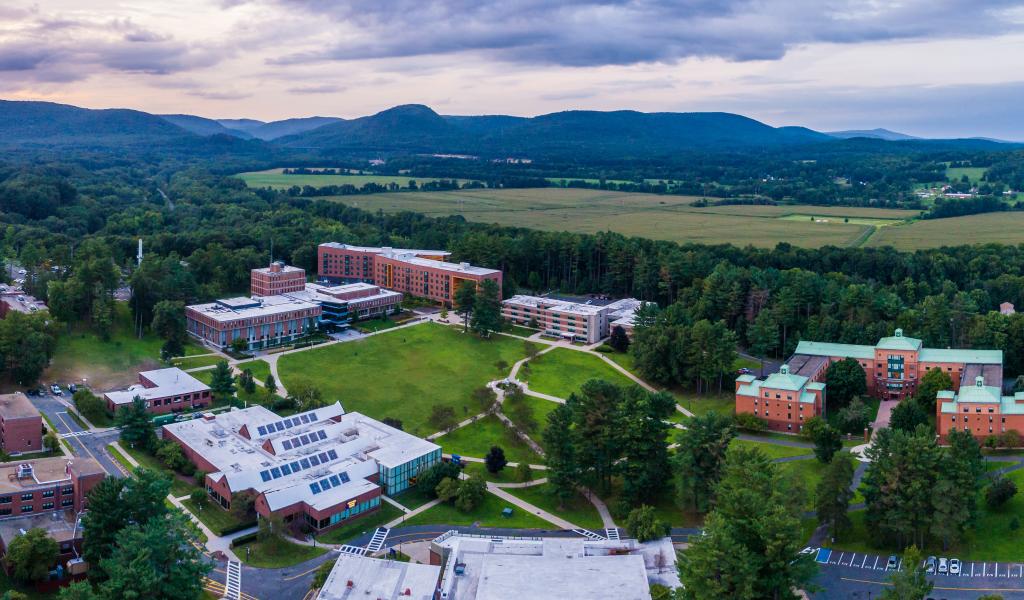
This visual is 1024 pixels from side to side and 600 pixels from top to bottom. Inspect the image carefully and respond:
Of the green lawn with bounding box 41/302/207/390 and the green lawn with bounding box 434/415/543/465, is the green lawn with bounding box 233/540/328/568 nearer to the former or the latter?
the green lawn with bounding box 434/415/543/465

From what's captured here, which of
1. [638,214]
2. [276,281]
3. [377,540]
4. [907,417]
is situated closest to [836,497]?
[907,417]

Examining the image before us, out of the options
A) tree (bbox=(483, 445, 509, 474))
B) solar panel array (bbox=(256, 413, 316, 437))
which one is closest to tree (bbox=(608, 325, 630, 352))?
tree (bbox=(483, 445, 509, 474))

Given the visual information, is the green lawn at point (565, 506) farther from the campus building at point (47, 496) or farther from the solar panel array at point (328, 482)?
the campus building at point (47, 496)

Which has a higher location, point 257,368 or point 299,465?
point 257,368

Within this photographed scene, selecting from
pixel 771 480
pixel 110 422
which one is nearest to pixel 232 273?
pixel 110 422

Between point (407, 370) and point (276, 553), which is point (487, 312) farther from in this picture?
point (276, 553)

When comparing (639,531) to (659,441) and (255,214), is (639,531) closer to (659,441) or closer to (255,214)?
(659,441)

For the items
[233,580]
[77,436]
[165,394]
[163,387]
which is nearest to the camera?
[233,580]
